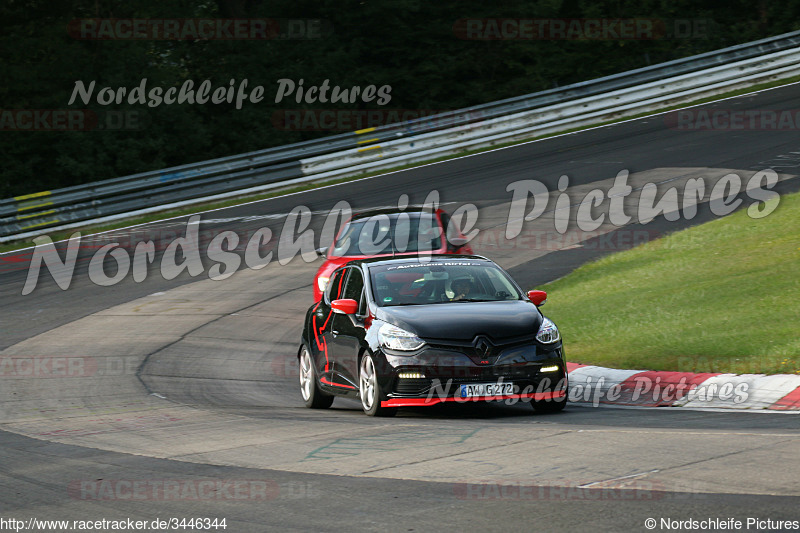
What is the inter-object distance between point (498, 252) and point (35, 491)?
15.1 metres

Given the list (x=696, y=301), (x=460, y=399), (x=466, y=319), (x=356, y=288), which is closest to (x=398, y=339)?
(x=466, y=319)

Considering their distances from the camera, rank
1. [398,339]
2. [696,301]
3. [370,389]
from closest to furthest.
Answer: [398,339]
[370,389]
[696,301]

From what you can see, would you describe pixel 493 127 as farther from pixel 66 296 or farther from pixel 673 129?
pixel 66 296

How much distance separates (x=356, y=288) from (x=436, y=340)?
1.86m

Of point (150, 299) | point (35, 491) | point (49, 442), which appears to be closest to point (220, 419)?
point (49, 442)

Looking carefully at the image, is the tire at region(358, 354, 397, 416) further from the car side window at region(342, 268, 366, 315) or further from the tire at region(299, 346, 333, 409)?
the tire at region(299, 346, 333, 409)

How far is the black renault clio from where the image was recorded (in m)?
9.71

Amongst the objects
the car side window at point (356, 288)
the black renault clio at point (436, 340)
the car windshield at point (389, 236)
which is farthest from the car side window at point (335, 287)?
the car windshield at point (389, 236)

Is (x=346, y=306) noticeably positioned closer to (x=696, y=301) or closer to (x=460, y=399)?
(x=460, y=399)

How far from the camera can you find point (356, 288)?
11406mm

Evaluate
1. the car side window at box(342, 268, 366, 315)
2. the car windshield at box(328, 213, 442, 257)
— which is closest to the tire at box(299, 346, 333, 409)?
the car side window at box(342, 268, 366, 315)

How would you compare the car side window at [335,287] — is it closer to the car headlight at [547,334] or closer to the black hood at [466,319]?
the black hood at [466,319]

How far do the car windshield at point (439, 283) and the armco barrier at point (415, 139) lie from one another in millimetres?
17959

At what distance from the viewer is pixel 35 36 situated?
119ft
